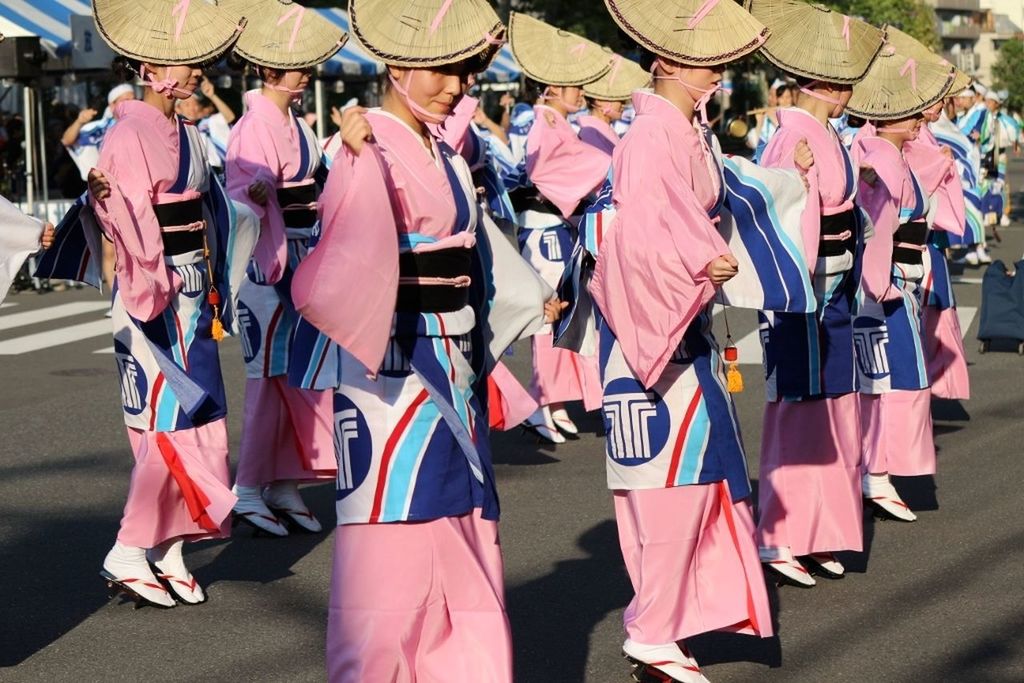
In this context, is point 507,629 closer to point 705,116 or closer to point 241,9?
point 705,116

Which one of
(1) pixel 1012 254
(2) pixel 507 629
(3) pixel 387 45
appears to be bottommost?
(1) pixel 1012 254

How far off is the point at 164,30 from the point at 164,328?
1.00 meters

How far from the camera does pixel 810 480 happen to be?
6109mm

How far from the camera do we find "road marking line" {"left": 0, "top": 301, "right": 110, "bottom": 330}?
45.4 ft

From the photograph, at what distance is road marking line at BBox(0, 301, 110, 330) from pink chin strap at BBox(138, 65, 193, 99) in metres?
8.17

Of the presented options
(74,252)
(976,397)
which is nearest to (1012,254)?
(976,397)

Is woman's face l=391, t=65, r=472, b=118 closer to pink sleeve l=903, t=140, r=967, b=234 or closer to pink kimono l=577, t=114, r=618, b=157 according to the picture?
pink sleeve l=903, t=140, r=967, b=234

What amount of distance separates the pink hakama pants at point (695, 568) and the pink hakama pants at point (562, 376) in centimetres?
407

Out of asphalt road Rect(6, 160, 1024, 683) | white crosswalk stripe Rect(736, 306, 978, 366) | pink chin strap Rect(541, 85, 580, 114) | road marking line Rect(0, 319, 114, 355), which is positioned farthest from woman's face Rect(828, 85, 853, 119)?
road marking line Rect(0, 319, 114, 355)

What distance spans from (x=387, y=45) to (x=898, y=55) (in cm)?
321

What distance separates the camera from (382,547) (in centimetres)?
419

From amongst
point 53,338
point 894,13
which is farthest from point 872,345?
point 894,13

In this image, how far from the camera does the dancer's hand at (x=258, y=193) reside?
661 cm

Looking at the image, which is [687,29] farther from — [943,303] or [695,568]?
[943,303]
